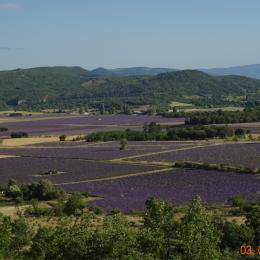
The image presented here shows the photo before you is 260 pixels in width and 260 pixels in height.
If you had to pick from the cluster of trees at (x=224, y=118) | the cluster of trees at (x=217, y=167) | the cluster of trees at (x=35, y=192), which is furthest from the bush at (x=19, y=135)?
the cluster of trees at (x=35, y=192)

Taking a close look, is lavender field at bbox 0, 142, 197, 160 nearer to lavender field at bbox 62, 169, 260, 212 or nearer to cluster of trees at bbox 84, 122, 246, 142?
cluster of trees at bbox 84, 122, 246, 142

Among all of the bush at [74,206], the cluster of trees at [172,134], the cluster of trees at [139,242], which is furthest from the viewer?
the cluster of trees at [172,134]

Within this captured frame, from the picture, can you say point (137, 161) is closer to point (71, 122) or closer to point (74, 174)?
point (74, 174)

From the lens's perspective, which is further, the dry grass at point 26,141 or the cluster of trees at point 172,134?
the dry grass at point 26,141

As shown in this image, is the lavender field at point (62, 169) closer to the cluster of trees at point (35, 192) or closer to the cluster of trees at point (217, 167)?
the cluster of trees at point (217, 167)

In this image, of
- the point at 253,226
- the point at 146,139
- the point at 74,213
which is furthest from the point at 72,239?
the point at 146,139
